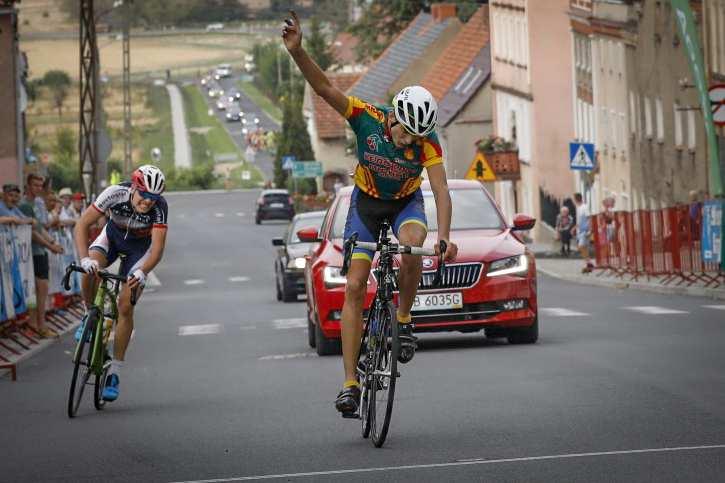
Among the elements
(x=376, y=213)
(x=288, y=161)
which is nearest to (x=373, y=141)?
(x=376, y=213)

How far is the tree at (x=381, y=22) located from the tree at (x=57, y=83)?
34158 mm

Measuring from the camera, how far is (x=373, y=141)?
10539mm

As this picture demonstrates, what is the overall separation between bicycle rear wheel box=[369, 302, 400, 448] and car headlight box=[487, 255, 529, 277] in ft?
21.9

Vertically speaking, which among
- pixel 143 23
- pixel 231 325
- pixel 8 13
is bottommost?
pixel 231 325

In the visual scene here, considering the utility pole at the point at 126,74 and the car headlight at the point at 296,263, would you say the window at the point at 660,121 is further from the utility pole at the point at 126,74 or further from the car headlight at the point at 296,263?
the car headlight at the point at 296,263

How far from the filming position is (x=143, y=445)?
10.7 m

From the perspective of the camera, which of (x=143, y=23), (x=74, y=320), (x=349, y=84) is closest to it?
(x=74, y=320)

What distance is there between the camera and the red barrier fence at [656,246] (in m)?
32.7

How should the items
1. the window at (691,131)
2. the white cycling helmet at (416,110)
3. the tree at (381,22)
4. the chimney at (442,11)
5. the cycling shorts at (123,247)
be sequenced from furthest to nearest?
the tree at (381,22) < the chimney at (442,11) < the window at (691,131) < the cycling shorts at (123,247) < the white cycling helmet at (416,110)

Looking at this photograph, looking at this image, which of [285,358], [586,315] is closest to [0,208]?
[285,358]

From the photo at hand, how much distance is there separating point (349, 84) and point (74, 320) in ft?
327

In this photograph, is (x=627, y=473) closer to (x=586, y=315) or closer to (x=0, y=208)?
(x=0, y=208)

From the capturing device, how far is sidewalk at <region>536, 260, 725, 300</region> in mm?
31017

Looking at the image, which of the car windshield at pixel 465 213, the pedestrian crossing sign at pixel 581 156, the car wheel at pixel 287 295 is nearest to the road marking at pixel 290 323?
the car windshield at pixel 465 213
